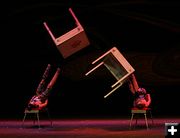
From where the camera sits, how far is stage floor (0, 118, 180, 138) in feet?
24.2

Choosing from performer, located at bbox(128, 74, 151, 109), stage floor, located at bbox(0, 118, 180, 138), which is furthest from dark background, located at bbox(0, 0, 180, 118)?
performer, located at bbox(128, 74, 151, 109)

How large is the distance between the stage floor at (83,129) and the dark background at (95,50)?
0.89 metres

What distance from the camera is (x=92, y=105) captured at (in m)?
10.9

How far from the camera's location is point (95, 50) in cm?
1060

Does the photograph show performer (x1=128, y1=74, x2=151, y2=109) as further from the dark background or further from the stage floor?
the dark background

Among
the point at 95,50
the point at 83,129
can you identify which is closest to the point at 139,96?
the point at 83,129

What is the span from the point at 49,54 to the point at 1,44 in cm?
107

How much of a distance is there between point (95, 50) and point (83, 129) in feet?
8.83

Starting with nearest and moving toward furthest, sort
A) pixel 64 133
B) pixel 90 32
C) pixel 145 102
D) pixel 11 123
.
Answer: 1. pixel 64 133
2. pixel 145 102
3. pixel 11 123
4. pixel 90 32

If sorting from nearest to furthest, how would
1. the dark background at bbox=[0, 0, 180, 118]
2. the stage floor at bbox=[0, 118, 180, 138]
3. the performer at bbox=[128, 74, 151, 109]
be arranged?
the stage floor at bbox=[0, 118, 180, 138], the performer at bbox=[128, 74, 151, 109], the dark background at bbox=[0, 0, 180, 118]

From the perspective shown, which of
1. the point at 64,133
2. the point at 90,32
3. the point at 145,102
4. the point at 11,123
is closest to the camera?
the point at 64,133

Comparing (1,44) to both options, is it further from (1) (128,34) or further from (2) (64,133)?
(2) (64,133)

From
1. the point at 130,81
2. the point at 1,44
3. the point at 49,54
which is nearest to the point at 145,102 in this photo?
the point at 130,81

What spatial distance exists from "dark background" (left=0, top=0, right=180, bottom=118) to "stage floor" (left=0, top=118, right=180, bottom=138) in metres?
0.89
